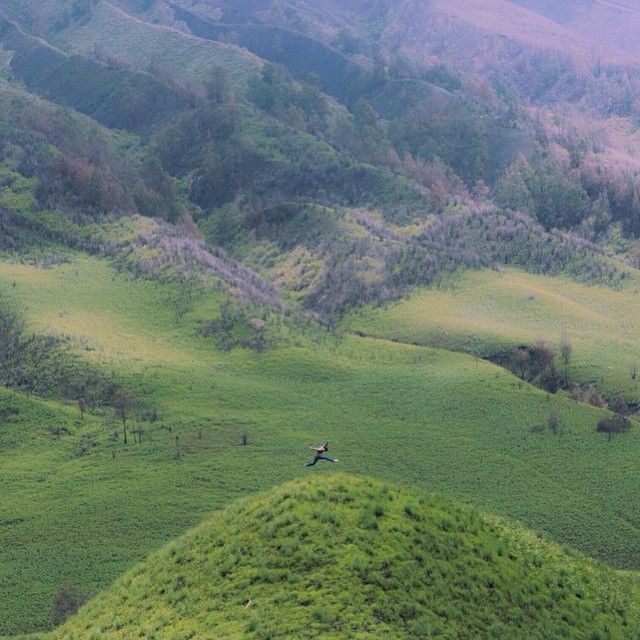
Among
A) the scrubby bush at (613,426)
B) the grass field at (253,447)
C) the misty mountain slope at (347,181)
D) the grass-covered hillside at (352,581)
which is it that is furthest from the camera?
the misty mountain slope at (347,181)

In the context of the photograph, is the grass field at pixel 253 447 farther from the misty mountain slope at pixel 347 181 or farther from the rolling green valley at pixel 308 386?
the misty mountain slope at pixel 347 181

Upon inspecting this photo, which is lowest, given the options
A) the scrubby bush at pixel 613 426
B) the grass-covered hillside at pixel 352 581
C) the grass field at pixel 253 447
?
the grass field at pixel 253 447

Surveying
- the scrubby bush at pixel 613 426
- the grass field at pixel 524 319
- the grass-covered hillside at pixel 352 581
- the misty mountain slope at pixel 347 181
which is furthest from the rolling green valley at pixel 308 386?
the misty mountain slope at pixel 347 181

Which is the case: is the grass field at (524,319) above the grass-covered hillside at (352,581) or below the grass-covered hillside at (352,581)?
below

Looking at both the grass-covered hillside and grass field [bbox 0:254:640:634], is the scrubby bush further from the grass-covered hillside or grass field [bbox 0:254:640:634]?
the grass-covered hillside

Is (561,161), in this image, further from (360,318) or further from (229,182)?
(360,318)

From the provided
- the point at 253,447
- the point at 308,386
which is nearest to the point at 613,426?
the point at 308,386

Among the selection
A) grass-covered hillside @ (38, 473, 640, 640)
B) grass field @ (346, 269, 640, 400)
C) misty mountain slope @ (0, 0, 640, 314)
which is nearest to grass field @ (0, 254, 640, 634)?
grass field @ (346, 269, 640, 400)

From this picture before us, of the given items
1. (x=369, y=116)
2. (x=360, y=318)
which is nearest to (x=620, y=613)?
(x=360, y=318)
